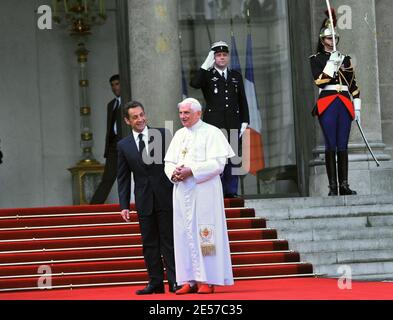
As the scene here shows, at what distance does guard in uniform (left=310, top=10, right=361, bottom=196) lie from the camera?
722 inches

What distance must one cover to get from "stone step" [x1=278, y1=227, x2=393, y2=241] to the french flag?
159 inches

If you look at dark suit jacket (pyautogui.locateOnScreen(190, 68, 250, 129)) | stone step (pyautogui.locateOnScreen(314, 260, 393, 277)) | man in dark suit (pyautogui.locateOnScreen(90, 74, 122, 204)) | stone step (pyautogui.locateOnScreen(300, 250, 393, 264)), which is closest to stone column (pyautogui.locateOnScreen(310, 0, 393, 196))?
dark suit jacket (pyautogui.locateOnScreen(190, 68, 250, 129))

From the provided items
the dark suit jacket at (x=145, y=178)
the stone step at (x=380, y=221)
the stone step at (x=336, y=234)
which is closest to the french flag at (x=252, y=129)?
the stone step at (x=380, y=221)

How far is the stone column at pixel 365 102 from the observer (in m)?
20.0

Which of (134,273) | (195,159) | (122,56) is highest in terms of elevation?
(122,56)

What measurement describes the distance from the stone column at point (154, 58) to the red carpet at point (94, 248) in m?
2.08

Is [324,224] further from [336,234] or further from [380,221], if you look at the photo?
[380,221]

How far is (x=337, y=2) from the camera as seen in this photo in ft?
66.3

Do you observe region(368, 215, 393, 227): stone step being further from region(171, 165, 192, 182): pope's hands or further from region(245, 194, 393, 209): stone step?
region(171, 165, 192, 182): pope's hands

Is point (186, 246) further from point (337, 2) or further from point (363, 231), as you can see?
point (337, 2)

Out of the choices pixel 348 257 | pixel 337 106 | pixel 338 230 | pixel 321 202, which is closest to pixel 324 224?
pixel 338 230
